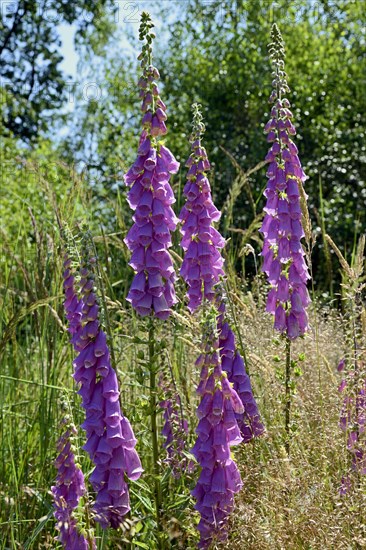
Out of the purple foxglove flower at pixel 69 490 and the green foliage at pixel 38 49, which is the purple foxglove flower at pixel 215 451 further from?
the green foliage at pixel 38 49

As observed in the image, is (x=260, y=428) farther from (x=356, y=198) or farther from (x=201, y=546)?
(x=356, y=198)

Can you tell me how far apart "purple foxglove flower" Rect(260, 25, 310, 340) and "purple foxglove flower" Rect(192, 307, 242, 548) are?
2.81 ft

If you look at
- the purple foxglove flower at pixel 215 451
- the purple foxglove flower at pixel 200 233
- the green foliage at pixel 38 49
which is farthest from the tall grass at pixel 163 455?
the green foliage at pixel 38 49

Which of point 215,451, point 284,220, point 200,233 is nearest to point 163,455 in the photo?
point 215,451

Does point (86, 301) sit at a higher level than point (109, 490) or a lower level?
higher

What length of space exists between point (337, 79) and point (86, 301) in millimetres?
10636

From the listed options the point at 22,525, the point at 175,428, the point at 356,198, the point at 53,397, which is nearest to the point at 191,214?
the point at 175,428

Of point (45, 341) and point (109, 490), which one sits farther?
point (45, 341)

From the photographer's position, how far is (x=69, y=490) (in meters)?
2.58

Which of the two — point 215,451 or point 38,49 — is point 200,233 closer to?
point 215,451

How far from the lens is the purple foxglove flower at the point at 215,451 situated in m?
2.54

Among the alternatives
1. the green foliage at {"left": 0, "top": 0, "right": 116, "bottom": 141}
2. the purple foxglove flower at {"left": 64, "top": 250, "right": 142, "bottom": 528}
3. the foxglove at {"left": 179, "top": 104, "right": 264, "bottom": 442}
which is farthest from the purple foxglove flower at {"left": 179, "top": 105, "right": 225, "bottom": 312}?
the green foliage at {"left": 0, "top": 0, "right": 116, "bottom": 141}

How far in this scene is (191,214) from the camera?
10.5 feet

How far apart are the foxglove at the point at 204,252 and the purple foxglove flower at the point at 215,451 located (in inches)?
15.0
